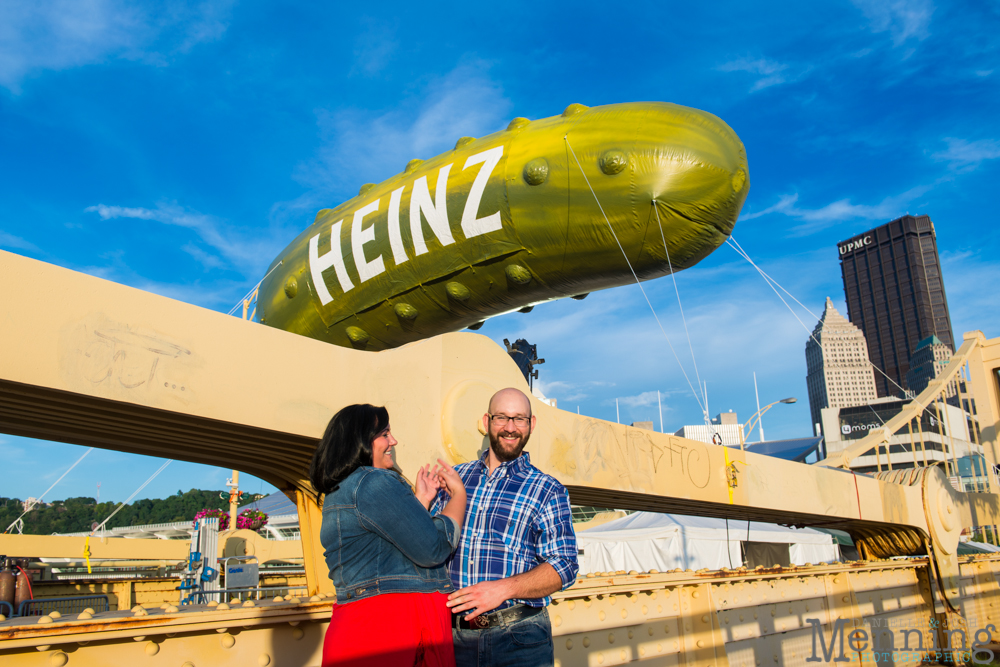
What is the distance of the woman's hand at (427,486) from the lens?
2.57 meters

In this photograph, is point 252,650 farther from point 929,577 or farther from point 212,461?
point 929,577

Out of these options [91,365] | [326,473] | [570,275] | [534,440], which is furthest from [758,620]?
[91,365]

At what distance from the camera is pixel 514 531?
2707mm

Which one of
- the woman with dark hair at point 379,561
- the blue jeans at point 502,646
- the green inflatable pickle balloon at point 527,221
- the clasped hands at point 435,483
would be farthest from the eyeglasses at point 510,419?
the green inflatable pickle balloon at point 527,221

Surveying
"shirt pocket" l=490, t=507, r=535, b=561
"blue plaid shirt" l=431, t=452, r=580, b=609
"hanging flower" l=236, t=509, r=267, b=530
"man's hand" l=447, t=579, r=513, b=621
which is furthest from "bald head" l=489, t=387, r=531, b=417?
"hanging flower" l=236, t=509, r=267, b=530

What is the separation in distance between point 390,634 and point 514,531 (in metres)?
0.71

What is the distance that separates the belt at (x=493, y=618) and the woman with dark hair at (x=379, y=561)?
0.16m

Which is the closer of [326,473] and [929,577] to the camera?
[326,473]

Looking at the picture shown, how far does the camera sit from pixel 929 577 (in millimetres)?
10625

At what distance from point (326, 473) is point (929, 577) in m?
11.9

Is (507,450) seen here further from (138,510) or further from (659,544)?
(138,510)

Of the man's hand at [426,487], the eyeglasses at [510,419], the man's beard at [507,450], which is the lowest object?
the man's hand at [426,487]

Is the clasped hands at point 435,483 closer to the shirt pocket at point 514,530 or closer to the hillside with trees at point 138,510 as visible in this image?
the shirt pocket at point 514,530

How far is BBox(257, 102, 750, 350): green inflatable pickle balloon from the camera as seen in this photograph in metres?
5.47
